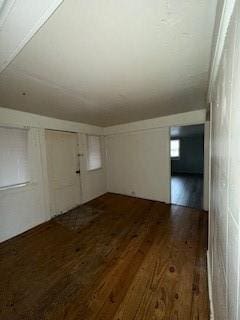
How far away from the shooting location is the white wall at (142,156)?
396 centimetres

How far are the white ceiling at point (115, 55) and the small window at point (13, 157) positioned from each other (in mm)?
525

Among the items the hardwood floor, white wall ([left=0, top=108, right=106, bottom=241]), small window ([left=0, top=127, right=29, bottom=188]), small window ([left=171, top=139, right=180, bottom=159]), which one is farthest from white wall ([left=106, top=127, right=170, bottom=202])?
small window ([left=171, top=139, right=180, bottom=159])

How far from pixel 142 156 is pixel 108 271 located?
116 inches

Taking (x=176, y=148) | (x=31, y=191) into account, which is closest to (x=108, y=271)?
(x=31, y=191)

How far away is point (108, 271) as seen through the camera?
1.86 metres

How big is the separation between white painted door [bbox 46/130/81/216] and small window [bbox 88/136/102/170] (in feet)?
1.68

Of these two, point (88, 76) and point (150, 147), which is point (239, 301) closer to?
point (88, 76)

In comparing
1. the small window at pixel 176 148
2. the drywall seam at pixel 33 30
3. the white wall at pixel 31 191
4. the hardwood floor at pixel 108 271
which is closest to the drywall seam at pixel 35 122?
the white wall at pixel 31 191

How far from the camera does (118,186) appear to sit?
16.3 feet

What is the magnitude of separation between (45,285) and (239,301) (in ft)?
6.08

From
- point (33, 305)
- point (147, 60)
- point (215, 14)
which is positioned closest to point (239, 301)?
point (215, 14)

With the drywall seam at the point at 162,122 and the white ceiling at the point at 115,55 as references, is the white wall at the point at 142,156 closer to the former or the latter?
the drywall seam at the point at 162,122

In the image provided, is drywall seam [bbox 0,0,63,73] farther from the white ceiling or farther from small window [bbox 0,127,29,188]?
small window [bbox 0,127,29,188]

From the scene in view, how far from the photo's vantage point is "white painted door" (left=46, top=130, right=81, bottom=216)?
3469 mm
